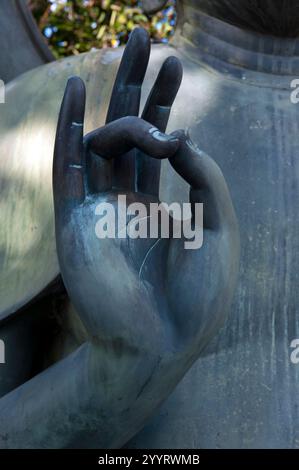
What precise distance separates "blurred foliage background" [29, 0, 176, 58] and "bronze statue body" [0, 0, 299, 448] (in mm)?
3107

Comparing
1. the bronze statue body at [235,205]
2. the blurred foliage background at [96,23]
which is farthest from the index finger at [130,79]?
the blurred foliage background at [96,23]

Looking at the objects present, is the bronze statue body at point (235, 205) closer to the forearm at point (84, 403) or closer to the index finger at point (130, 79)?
the forearm at point (84, 403)

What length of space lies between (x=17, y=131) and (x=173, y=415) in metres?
0.67

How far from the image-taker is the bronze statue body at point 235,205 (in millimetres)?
2137

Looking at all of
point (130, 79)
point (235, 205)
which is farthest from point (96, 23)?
point (130, 79)

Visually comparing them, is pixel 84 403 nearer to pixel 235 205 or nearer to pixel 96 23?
pixel 235 205

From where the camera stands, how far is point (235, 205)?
7.60 feet

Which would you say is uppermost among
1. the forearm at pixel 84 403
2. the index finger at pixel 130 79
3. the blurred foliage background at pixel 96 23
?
the index finger at pixel 130 79

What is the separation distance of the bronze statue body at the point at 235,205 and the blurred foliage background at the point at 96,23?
3.11m

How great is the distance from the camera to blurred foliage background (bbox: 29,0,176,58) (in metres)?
5.69

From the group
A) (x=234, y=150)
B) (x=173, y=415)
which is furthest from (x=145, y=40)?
(x=173, y=415)

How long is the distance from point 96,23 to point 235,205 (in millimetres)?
3645

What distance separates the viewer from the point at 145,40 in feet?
6.50
